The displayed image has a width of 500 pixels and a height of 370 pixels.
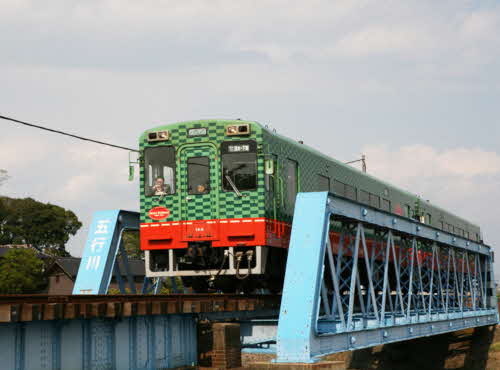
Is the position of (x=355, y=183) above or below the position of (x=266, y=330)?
above

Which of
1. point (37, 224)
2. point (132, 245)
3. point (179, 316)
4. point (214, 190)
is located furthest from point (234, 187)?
point (37, 224)

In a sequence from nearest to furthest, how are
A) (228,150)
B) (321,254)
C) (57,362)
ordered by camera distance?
1. (57,362)
2. (321,254)
3. (228,150)

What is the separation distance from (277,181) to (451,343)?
76.4 feet

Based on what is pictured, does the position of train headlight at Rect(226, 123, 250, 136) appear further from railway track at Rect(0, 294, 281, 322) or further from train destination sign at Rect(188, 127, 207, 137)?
railway track at Rect(0, 294, 281, 322)

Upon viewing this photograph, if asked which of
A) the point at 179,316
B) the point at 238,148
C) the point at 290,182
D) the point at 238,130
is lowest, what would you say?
the point at 179,316

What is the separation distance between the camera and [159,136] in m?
18.5

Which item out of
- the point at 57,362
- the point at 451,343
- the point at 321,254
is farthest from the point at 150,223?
the point at 451,343

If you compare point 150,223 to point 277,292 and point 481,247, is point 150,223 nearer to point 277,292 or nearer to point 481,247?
point 277,292

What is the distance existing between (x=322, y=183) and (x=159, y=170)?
492 centimetres

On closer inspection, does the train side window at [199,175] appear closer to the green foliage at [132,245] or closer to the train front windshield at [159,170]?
the train front windshield at [159,170]

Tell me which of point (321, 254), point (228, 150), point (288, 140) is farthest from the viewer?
point (288, 140)

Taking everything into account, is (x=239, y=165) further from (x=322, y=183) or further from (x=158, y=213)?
(x=322, y=183)

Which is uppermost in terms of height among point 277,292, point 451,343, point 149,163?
point 149,163

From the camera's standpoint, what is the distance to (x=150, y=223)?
60.1 feet
